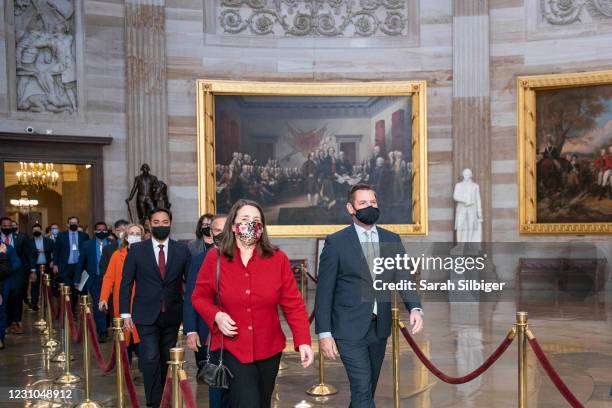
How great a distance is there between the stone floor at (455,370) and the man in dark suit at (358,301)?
7.10 ft

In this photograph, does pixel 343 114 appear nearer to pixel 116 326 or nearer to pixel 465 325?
pixel 465 325

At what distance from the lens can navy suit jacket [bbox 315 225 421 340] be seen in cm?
514

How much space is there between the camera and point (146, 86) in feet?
59.1

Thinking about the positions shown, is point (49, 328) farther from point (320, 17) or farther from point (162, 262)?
point (320, 17)

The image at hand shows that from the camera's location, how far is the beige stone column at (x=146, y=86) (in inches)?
699

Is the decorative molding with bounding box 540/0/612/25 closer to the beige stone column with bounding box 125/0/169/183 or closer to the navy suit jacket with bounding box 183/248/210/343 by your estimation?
the beige stone column with bounding box 125/0/169/183

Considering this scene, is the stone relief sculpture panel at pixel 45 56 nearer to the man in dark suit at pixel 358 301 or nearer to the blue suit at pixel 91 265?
the blue suit at pixel 91 265

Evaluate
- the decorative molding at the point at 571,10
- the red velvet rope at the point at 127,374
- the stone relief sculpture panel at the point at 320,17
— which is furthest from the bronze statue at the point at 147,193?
the red velvet rope at the point at 127,374

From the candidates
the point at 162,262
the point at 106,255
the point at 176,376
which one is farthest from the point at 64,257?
the point at 176,376

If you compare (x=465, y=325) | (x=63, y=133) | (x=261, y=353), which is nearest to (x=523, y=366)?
(x=261, y=353)

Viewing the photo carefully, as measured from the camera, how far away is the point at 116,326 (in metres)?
6.36

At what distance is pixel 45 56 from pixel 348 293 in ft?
46.6

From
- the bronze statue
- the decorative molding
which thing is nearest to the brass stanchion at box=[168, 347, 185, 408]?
the bronze statue

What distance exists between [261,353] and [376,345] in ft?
3.66
